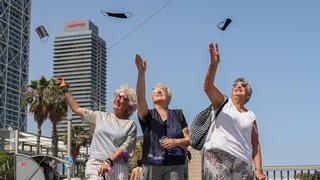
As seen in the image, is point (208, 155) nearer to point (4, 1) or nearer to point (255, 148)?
point (255, 148)

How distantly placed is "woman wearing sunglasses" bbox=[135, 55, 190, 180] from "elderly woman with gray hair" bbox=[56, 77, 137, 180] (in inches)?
7.9

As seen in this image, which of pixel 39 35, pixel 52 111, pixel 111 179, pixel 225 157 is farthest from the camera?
pixel 52 111

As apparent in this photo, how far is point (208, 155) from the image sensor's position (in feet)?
16.6

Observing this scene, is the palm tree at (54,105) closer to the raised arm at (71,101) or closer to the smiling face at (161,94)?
the raised arm at (71,101)

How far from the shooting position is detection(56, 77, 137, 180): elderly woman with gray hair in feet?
18.9

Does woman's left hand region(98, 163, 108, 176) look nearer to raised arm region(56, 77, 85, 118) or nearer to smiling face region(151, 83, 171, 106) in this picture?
raised arm region(56, 77, 85, 118)

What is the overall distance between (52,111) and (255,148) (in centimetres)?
3846

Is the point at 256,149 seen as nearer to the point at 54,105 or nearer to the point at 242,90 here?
the point at 242,90

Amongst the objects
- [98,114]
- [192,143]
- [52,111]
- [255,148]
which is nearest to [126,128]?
[98,114]

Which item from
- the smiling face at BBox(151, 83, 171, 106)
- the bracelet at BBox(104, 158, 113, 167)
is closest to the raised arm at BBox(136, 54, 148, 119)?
the smiling face at BBox(151, 83, 171, 106)

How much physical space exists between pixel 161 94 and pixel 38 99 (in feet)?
124

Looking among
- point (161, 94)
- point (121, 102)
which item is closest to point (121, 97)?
point (121, 102)

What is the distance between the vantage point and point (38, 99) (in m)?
42.7

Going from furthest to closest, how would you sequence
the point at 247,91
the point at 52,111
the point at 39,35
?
the point at 52,111
the point at 39,35
the point at 247,91
